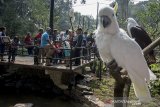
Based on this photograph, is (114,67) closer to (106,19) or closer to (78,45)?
(106,19)

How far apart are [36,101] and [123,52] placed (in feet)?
27.5

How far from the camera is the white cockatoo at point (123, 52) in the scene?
3020mm

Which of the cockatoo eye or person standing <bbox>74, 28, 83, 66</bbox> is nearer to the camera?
the cockatoo eye

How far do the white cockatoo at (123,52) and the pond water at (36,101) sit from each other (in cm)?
719

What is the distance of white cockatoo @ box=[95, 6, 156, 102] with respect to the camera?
3020 mm

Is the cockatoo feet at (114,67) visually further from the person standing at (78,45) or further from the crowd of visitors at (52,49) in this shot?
the person standing at (78,45)

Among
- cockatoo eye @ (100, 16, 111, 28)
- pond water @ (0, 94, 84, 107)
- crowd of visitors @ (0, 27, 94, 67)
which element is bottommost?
pond water @ (0, 94, 84, 107)

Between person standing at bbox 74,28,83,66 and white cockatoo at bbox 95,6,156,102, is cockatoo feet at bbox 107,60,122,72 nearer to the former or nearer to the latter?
white cockatoo at bbox 95,6,156,102

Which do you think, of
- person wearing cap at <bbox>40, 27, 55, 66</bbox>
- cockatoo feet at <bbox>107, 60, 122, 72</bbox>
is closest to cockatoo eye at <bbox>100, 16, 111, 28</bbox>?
cockatoo feet at <bbox>107, 60, 122, 72</bbox>

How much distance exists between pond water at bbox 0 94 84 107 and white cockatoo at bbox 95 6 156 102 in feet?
23.6

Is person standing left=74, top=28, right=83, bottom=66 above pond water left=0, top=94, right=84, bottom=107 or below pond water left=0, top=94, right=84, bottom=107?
above

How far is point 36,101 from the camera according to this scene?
11109 millimetres

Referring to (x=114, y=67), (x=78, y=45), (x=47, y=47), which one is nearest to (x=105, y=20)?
(x=114, y=67)

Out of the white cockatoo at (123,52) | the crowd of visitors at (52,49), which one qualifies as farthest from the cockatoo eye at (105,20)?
the crowd of visitors at (52,49)
